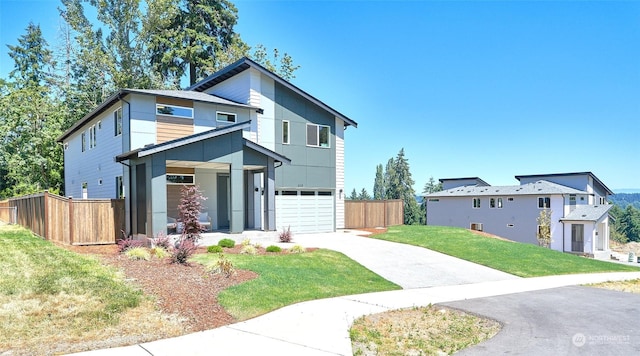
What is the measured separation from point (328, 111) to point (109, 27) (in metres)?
22.8

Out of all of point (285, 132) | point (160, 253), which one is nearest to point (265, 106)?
point (285, 132)

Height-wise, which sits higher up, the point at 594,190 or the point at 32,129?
the point at 32,129

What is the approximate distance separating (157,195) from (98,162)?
8799 millimetres

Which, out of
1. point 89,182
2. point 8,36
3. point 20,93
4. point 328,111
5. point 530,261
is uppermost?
point 8,36

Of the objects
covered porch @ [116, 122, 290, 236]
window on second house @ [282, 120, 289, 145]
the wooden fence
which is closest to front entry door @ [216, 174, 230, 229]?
covered porch @ [116, 122, 290, 236]

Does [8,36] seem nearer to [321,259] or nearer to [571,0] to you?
[321,259]

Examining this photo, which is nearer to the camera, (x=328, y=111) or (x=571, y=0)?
(x=571, y=0)

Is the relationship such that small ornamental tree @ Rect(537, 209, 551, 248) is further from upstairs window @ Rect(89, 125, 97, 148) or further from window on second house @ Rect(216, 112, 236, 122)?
upstairs window @ Rect(89, 125, 97, 148)

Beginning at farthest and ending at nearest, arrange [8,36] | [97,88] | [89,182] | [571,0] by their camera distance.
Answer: [8,36]
[97,88]
[89,182]
[571,0]

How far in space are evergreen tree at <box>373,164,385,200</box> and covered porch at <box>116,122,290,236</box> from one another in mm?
75325

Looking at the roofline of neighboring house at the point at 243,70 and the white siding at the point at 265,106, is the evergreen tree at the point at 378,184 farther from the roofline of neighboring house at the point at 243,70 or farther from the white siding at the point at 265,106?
the white siding at the point at 265,106

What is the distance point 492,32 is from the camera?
20672 millimetres

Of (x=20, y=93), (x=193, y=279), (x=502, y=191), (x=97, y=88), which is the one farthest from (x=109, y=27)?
(x=502, y=191)

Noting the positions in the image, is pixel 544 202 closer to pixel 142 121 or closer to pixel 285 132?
pixel 285 132
